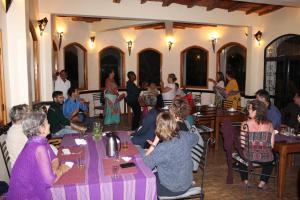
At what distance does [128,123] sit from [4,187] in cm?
575

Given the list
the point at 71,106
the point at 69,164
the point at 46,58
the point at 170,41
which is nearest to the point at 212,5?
the point at 170,41

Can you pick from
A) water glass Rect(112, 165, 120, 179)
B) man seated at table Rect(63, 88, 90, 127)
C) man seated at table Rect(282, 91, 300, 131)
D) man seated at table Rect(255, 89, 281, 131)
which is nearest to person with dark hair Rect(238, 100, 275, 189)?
man seated at table Rect(255, 89, 281, 131)

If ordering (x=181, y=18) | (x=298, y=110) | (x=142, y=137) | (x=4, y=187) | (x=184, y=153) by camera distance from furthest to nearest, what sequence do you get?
(x=181, y=18) → (x=298, y=110) → (x=142, y=137) → (x=4, y=187) → (x=184, y=153)

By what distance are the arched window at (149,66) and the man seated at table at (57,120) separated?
222 inches

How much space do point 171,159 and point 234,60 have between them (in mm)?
7768

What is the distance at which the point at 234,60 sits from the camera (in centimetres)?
958

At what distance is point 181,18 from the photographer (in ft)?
24.5

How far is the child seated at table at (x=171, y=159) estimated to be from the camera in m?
2.47

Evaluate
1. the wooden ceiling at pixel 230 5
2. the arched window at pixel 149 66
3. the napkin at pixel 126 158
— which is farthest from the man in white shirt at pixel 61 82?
the napkin at pixel 126 158

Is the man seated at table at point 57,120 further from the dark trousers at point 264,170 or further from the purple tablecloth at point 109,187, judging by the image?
the dark trousers at point 264,170

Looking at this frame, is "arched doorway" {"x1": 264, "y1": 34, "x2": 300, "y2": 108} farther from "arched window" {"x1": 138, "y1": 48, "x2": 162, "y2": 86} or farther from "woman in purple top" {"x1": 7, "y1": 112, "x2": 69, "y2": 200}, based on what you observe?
"woman in purple top" {"x1": 7, "y1": 112, "x2": 69, "y2": 200}

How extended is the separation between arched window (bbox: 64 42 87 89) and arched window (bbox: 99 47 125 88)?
641mm

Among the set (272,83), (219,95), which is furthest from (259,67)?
(219,95)

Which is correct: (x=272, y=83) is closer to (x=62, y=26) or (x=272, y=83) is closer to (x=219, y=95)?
(x=219, y=95)
